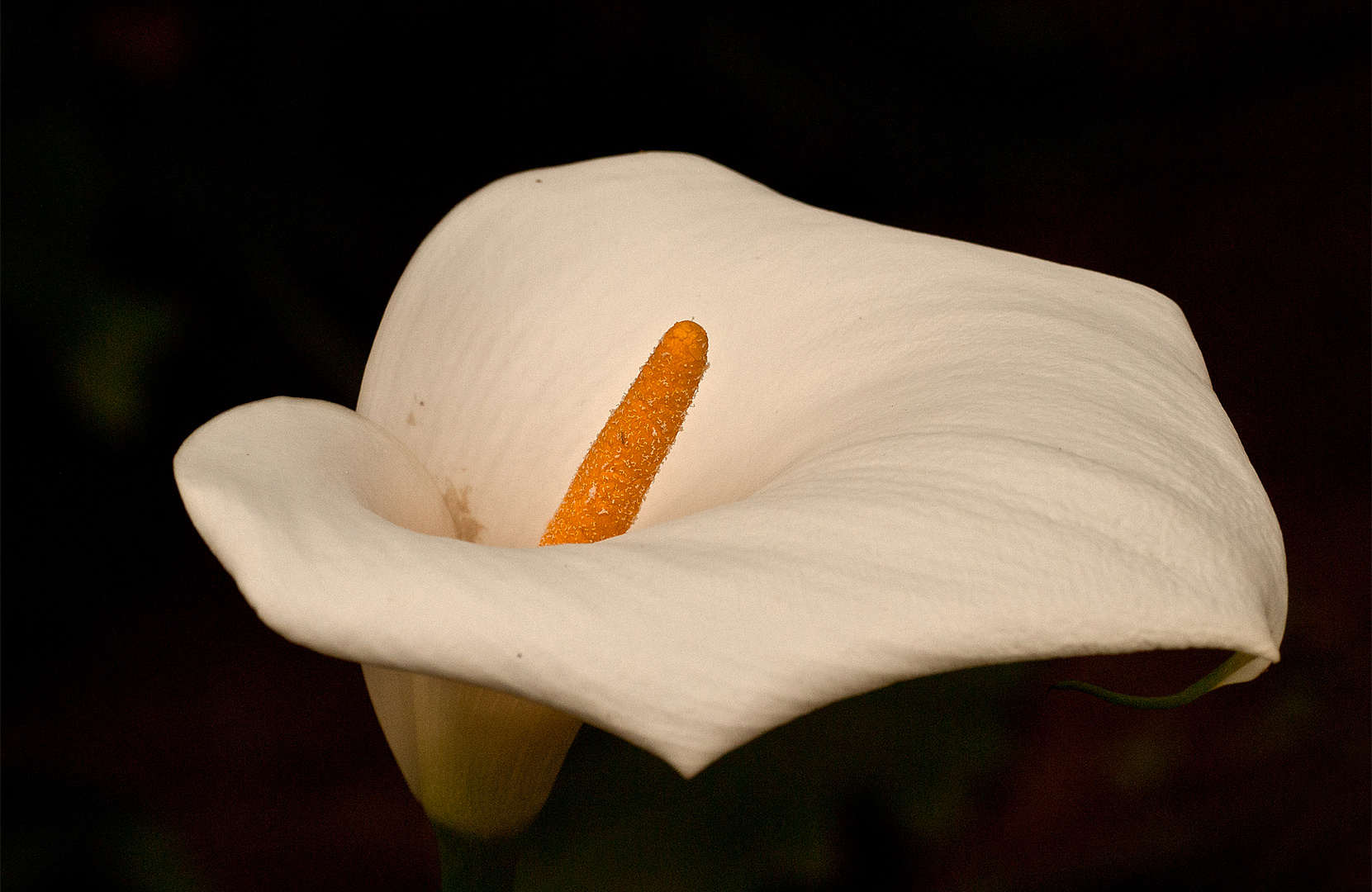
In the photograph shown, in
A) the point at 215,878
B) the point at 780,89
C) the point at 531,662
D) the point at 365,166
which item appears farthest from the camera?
the point at 780,89

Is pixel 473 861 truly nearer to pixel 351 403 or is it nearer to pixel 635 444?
pixel 635 444

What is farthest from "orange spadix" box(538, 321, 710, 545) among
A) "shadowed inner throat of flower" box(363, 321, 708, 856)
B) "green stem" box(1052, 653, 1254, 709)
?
"green stem" box(1052, 653, 1254, 709)

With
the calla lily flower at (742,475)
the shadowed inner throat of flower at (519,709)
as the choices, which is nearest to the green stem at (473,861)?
the shadowed inner throat of flower at (519,709)

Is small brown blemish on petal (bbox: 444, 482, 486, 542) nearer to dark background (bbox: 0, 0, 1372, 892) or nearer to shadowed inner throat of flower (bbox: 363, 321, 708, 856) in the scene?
shadowed inner throat of flower (bbox: 363, 321, 708, 856)

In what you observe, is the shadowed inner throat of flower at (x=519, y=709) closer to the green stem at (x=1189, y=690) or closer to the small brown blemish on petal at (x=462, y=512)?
the small brown blemish on petal at (x=462, y=512)

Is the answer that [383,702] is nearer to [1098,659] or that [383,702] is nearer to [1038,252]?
[1098,659]

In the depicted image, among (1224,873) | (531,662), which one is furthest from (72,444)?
(1224,873)
